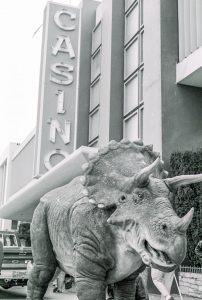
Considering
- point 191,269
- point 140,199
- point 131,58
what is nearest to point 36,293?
point 140,199

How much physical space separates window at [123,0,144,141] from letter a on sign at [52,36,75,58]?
277 cm

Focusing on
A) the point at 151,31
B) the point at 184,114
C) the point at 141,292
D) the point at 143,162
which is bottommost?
the point at 141,292

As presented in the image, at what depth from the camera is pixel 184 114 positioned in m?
14.1

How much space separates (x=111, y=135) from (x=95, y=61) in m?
5.10

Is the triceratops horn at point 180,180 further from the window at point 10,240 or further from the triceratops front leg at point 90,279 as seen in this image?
the window at point 10,240

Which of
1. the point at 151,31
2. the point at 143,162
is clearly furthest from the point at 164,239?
the point at 151,31

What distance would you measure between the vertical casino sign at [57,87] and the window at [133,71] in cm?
274

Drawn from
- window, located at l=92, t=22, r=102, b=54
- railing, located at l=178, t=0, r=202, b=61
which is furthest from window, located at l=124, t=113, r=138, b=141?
window, located at l=92, t=22, r=102, b=54

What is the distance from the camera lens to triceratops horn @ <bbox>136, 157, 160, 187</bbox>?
7.92ft

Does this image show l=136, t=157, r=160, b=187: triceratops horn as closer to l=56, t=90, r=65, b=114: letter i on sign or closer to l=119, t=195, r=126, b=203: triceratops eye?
l=119, t=195, r=126, b=203: triceratops eye

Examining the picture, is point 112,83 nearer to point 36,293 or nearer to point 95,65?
point 95,65

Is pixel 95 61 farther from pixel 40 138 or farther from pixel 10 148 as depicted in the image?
pixel 10 148

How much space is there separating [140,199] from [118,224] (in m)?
0.19

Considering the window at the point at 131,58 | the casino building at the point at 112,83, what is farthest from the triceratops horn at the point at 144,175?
the window at the point at 131,58
